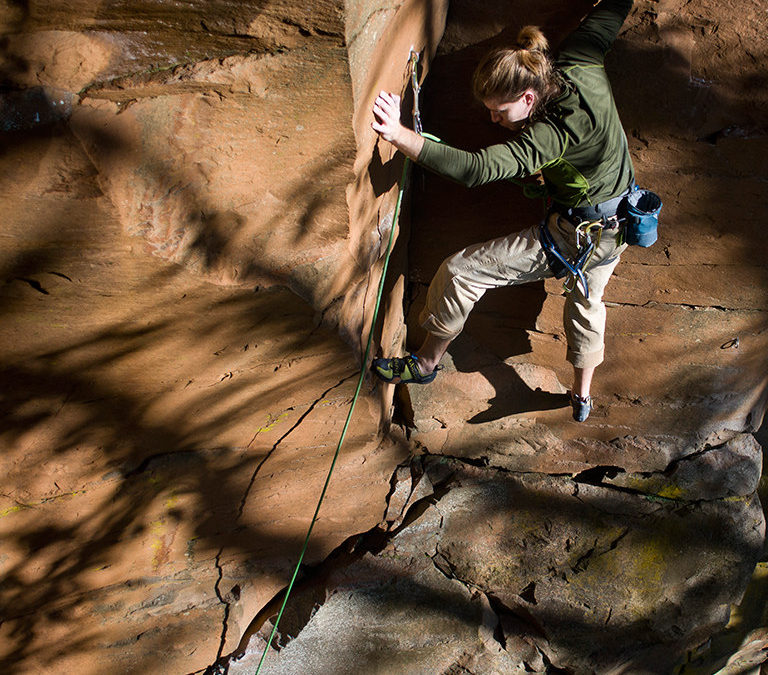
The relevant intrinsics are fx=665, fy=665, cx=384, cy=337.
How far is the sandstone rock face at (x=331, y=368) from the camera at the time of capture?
1675 millimetres

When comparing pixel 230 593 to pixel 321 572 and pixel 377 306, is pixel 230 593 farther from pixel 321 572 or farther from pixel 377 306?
pixel 377 306

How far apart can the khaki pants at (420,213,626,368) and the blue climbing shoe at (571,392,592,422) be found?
492mm

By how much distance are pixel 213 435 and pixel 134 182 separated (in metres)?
1.09

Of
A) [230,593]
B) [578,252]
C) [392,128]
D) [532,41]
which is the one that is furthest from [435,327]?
[230,593]

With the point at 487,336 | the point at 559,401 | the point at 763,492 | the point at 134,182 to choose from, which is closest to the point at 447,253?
the point at 487,336

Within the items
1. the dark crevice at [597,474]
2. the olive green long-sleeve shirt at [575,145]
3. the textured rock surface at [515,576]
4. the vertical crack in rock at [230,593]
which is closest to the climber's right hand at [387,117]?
the olive green long-sleeve shirt at [575,145]

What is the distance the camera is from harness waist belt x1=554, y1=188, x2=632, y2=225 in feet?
7.43

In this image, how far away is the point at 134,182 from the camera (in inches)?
66.7

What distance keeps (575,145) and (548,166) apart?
110 millimetres

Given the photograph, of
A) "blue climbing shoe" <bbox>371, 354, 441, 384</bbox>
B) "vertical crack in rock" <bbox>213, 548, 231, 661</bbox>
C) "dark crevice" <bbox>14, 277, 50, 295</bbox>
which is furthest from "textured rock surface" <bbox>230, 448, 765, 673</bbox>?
"dark crevice" <bbox>14, 277, 50, 295</bbox>

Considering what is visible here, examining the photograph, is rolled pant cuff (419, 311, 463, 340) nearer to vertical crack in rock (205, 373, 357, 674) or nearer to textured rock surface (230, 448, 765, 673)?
vertical crack in rock (205, 373, 357, 674)

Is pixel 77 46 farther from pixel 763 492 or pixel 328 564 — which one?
pixel 763 492

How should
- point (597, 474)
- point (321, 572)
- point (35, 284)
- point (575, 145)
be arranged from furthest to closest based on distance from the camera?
point (597, 474), point (321, 572), point (575, 145), point (35, 284)

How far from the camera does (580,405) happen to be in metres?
2.99
